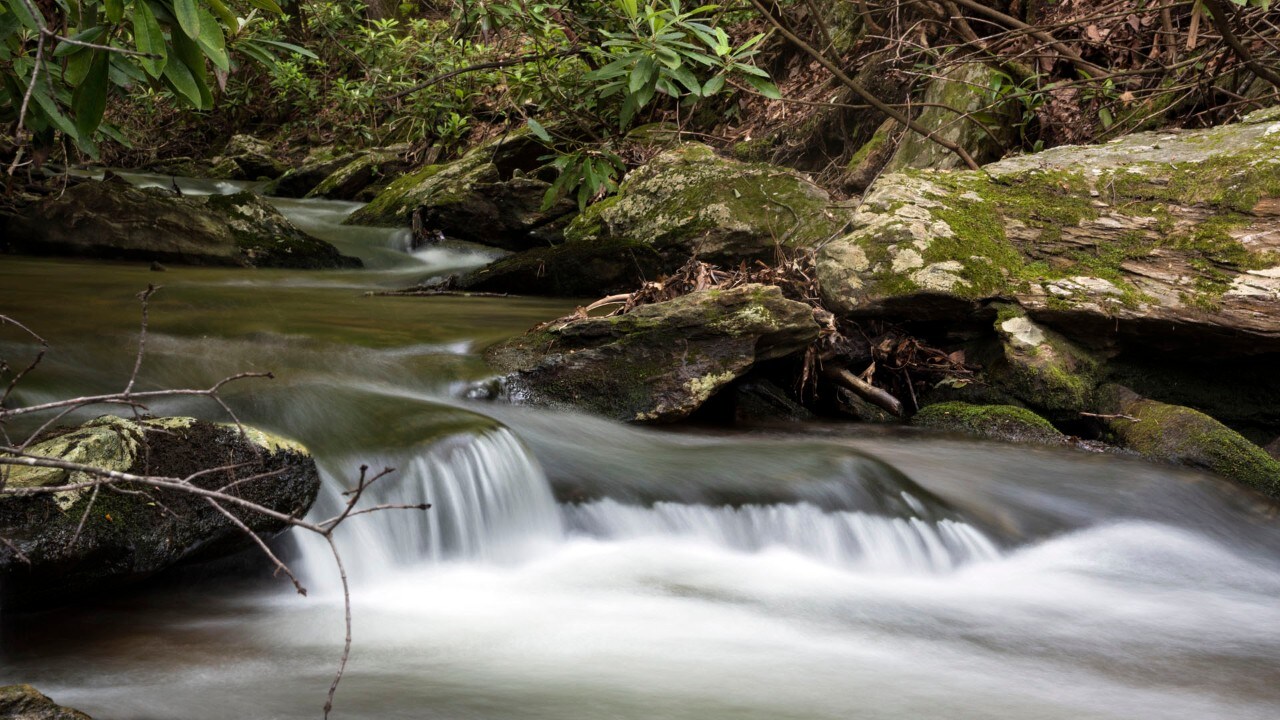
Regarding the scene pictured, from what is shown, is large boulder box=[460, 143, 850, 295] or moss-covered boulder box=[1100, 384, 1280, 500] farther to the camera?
large boulder box=[460, 143, 850, 295]

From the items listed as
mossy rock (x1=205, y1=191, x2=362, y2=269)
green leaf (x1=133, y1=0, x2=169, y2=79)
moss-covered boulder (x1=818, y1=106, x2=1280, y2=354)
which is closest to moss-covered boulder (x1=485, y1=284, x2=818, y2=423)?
moss-covered boulder (x1=818, y1=106, x2=1280, y2=354)

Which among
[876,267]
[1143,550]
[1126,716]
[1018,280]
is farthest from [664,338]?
[1126,716]

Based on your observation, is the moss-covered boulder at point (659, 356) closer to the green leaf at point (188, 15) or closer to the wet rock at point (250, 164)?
the green leaf at point (188, 15)

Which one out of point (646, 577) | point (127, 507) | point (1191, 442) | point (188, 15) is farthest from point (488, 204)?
point (188, 15)

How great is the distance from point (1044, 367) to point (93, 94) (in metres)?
4.47

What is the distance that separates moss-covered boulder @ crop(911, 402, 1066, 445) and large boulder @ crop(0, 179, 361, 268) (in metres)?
6.06

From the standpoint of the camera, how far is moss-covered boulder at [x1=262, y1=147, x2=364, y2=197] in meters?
14.2

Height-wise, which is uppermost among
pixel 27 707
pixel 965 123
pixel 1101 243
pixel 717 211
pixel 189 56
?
pixel 965 123

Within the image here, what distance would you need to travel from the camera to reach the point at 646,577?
386 cm

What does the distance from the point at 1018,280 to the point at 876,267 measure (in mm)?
754

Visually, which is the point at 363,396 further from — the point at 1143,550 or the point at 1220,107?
the point at 1220,107

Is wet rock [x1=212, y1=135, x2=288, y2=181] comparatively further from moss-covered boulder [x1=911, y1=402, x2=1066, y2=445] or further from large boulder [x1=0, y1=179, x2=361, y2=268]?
moss-covered boulder [x1=911, y1=402, x2=1066, y2=445]

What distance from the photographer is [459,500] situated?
4.05 m

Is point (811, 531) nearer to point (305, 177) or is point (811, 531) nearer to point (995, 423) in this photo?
point (995, 423)
